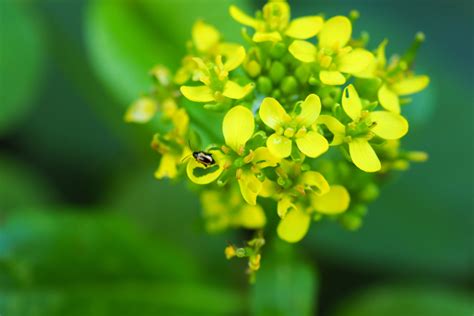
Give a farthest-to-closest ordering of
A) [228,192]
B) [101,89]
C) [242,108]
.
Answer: [101,89] → [228,192] → [242,108]

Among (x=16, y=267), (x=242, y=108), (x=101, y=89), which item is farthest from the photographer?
(x=101, y=89)

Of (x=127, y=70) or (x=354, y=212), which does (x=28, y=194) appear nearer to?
(x=127, y=70)

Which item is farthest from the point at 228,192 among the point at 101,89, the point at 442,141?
the point at 442,141

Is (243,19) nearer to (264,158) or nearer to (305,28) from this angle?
(305,28)

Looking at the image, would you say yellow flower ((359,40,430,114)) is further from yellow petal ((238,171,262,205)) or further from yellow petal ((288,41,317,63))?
yellow petal ((238,171,262,205))

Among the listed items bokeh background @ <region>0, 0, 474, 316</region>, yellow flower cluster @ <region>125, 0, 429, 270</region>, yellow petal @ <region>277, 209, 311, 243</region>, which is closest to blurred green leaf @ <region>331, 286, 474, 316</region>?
bokeh background @ <region>0, 0, 474, 316</region>

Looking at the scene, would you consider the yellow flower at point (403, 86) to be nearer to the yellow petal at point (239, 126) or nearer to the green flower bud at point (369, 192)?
the green flower bud at point (369, 192)

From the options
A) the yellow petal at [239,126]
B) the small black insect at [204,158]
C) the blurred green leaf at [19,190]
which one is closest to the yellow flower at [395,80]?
the yellow petal at [239,126]
